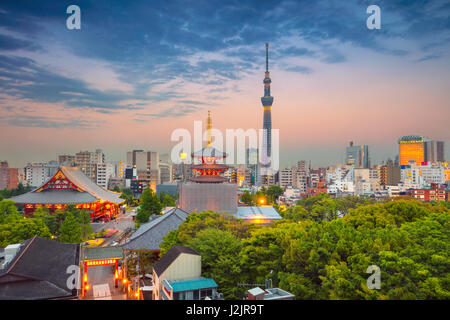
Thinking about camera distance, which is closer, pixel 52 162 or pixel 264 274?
pixel 264 274

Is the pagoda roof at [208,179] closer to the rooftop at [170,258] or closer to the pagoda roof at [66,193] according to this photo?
the pagoda roof at [66,193]

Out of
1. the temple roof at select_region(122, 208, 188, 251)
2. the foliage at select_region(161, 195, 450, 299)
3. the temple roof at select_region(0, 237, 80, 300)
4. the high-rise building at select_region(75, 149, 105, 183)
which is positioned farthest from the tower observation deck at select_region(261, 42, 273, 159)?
the temple roof at select_region(0, 237, 80, 300)

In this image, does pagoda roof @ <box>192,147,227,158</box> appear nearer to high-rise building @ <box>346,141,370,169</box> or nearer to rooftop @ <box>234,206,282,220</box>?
rooftop @ <box>234,206,282,220</box>

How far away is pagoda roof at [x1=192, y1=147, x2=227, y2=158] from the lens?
33312 millimetres

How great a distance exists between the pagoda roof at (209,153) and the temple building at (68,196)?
1512 centimetres

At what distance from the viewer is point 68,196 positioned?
125 ft

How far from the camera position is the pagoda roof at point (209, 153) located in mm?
33312

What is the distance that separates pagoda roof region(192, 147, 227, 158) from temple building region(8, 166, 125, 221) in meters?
15.1

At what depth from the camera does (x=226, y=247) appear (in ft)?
50.6

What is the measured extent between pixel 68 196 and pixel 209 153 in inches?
759
